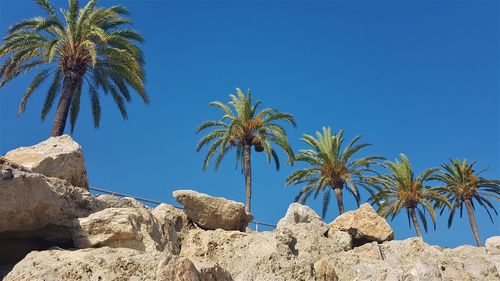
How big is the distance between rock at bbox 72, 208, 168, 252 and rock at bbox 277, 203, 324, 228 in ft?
20.9

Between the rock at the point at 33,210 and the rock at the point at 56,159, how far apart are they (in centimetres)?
54

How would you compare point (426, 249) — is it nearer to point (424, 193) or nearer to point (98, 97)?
point (98, 97)

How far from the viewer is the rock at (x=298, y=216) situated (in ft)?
38.9

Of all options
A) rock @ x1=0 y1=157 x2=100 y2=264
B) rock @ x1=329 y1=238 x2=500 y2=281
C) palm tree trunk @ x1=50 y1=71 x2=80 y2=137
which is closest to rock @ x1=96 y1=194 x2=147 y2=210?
rock @ x1=0 y1=157 x2=100 y2=264

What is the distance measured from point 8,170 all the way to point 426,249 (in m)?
8.36

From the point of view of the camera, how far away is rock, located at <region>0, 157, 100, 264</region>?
→ 484 cm

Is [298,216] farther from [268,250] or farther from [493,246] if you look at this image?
[493,246]

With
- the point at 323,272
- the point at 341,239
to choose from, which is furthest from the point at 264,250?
the point at 341,239

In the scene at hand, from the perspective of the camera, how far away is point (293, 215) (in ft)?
39.9

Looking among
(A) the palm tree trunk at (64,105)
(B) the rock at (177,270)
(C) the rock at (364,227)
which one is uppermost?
(A) the palm tree trunk at (64,105)

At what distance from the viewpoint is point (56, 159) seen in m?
6.41

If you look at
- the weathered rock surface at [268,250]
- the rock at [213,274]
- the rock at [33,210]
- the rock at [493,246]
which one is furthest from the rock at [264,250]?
the rock at [493,246]

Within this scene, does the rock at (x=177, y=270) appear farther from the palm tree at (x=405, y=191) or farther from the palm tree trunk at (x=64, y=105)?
the palm tree at (x=405, y=191)

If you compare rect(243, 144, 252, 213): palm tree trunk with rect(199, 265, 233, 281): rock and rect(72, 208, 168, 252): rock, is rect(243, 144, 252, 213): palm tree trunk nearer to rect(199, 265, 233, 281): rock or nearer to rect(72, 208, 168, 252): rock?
rect(72, 208, 168, 252): rock
